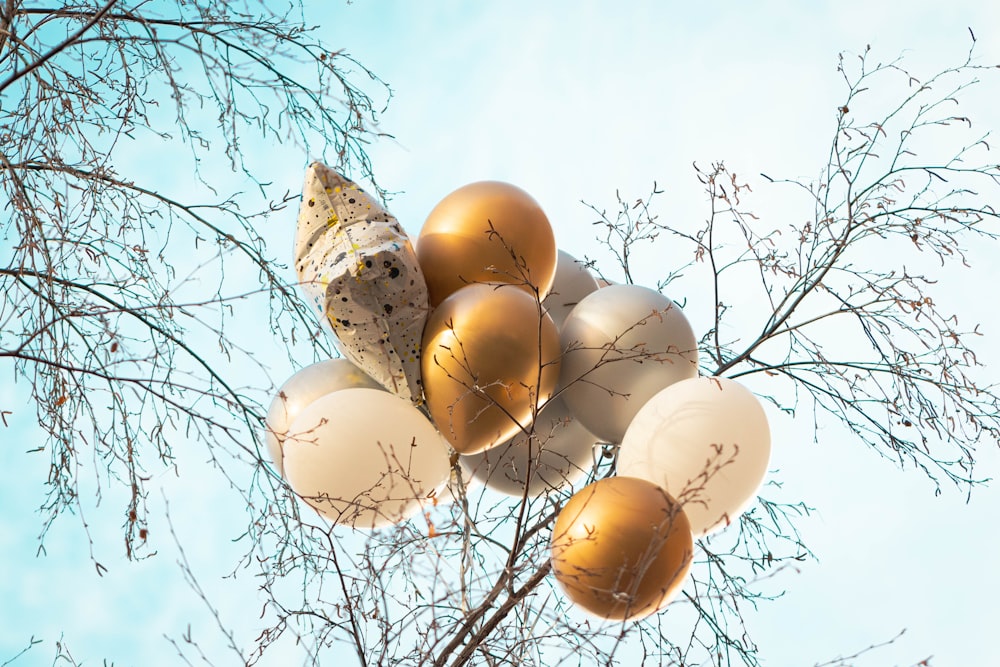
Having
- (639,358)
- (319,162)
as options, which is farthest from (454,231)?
(639,358)

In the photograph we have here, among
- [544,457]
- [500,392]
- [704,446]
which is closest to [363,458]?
[500,392]

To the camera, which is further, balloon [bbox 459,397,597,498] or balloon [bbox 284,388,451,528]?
balloon [bbox 459,397,597,498]

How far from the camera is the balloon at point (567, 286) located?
190cm

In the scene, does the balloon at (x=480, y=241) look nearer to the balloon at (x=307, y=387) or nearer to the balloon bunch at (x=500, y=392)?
the balloon bunch at (x=500, y=392)

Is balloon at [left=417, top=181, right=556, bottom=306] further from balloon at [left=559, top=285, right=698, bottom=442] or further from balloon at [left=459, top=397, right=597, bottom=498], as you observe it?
balloon at [left=459, top=397, right=597, bottom=498]

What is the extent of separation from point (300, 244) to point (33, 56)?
0.54 meters

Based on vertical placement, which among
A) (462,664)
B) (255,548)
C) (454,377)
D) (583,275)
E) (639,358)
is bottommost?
(462,664)

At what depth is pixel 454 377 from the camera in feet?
4.99

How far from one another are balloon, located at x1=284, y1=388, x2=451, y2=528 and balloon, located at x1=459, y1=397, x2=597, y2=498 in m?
0.20

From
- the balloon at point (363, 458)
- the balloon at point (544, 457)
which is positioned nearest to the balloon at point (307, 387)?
the balloon at point (363, 458)

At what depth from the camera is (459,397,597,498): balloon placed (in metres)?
1.74

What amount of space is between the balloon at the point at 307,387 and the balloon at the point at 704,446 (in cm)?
50

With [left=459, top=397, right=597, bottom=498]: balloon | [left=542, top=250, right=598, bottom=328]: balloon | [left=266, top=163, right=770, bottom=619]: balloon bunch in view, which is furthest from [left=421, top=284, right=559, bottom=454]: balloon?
[left=542, top=250, right=598, bottom=328]: balloon

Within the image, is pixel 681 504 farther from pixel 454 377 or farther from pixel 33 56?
pixel 33 56
